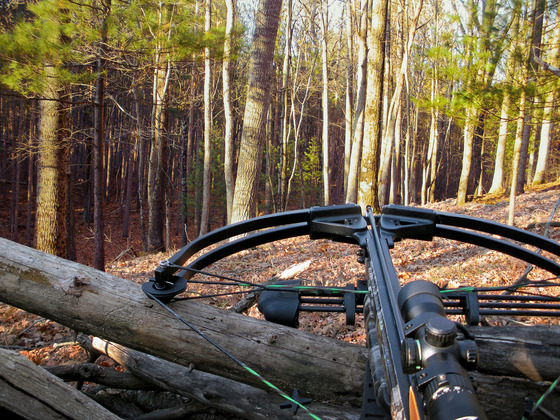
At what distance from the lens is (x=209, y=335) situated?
2617mm

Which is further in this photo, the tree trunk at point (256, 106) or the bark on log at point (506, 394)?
the tree trunk at point (256, 106)

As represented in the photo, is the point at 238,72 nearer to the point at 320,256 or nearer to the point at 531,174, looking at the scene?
the point at 531,174

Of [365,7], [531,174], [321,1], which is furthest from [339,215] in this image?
[531,174]

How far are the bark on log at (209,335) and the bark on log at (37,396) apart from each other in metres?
0.45

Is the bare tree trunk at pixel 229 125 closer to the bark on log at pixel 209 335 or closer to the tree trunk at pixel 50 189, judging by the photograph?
the tree trunk at pixel 50 189

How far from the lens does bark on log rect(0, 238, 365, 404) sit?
2.54m

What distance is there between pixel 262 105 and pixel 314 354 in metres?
7.37

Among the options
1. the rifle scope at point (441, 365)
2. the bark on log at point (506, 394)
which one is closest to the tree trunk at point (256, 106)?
the bark on log at point (506, 394)

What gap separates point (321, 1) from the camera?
22.7 m

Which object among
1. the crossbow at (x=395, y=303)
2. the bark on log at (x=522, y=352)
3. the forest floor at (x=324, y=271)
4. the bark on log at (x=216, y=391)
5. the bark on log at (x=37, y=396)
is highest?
the crossbow at (x=395, y=303)

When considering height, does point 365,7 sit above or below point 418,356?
above

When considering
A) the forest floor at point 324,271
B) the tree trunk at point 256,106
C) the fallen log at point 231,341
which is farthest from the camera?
the tree trunk at point 256,106

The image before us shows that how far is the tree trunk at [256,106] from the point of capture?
902 centimetres

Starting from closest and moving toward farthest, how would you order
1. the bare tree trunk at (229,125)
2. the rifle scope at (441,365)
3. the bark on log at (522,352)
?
the rifle scope at (441,365) → the bark on log at (522,352) → the bare tree trunk at (229,125)
